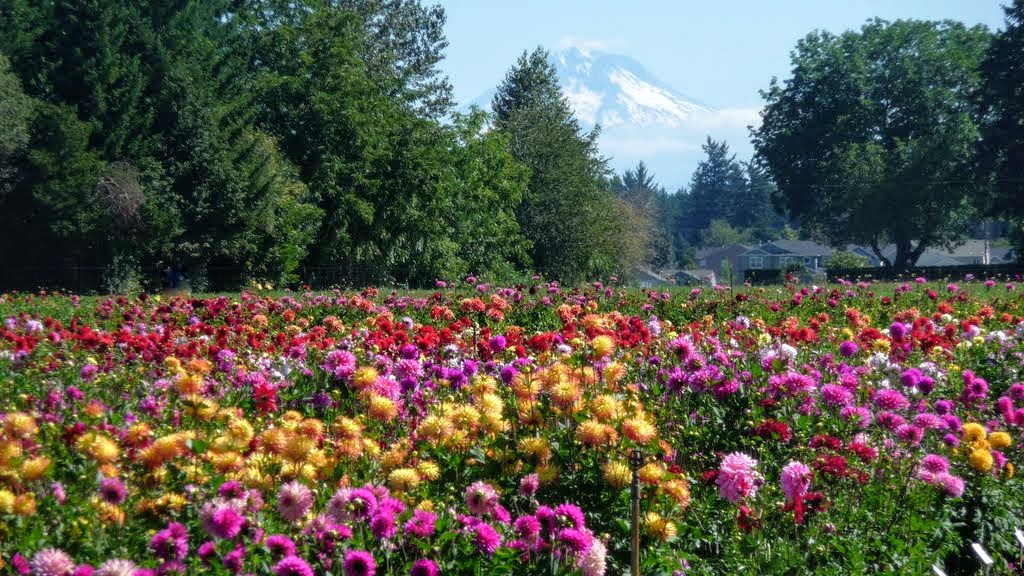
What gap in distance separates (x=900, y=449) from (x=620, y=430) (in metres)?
1.68

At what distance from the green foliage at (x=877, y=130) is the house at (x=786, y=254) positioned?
4410 centimetres

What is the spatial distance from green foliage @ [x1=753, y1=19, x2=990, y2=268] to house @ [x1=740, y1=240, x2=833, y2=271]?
145 ft

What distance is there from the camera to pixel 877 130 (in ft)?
173

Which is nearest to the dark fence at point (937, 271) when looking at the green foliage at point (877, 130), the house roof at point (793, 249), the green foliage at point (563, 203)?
the green foliage at point (877, 130)

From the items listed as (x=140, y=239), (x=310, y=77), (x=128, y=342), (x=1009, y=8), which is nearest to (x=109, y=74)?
(x=140, y=239)

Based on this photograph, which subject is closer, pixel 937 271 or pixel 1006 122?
pixel 937 271

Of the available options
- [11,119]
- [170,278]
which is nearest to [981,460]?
[11,119]

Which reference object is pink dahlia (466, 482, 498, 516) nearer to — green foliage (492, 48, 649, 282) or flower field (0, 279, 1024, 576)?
flower field (0, 279, 1024, 576)

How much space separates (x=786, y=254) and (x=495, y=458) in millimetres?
99986

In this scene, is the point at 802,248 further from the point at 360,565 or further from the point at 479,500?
the point at 360,565

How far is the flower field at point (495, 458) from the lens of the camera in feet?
8.81

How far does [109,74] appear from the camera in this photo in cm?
2859

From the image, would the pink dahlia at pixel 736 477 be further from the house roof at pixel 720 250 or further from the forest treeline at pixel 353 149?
the house roof at pixel 720 250

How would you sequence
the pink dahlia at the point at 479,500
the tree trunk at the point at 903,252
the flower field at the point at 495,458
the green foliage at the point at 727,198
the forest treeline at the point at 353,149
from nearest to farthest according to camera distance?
the flower field at the point at 495,458 → the pink dahlia at the point at 479,500 → the forest treeline at the point at 353,149 → the tree trunk at the point at 903,252 → the green foliage at the point at 727,198
